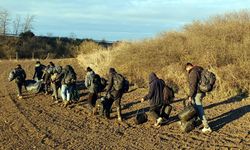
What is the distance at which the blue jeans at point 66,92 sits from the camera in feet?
61.8

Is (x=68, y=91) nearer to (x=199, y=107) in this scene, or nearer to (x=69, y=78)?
(x=69, y=78)

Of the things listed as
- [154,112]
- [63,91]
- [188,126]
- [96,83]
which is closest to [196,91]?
[188,126]

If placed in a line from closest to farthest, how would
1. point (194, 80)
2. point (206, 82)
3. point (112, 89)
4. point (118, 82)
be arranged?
point (194, 80) < point (206, 82) < point (118, 82) < point (112, 89)

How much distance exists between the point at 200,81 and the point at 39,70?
11.6m

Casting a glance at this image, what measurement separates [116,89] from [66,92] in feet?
12.6

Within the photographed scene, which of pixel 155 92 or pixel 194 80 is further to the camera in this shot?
pixel 155 92

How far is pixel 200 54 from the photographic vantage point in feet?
78.7

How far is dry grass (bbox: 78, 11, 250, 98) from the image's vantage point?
21.4m

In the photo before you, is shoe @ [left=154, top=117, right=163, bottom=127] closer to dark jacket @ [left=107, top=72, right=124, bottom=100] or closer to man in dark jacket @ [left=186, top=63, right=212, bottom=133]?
man in dark jacket @ [left=186, top=63, right=212, bottom=133]

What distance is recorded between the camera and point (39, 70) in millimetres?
23203

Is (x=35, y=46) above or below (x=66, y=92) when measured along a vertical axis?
above

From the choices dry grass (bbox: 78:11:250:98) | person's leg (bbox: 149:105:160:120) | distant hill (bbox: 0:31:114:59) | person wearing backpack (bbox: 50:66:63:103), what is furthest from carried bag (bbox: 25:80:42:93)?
distant hill (bbox: 0:31:114:59)

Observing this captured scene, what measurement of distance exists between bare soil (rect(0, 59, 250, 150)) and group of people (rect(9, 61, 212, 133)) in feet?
1.31

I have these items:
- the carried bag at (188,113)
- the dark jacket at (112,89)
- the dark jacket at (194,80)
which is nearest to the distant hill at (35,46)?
the dark jacket at (112,89)
